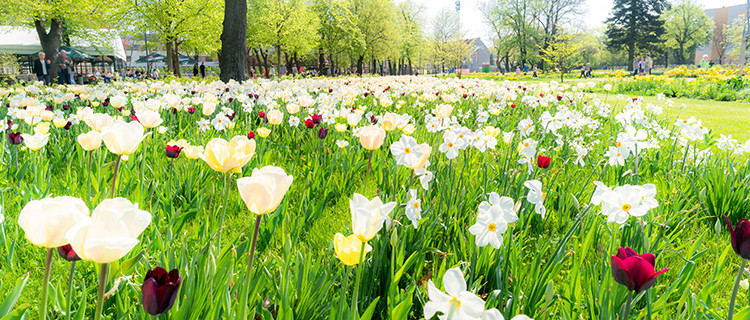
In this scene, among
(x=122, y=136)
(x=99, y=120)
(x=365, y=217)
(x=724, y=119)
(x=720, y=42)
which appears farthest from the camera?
→ (x=720, y=42)

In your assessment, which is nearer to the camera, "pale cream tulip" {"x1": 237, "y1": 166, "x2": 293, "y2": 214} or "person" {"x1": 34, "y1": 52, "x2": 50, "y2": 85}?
"pale cream tulip" {"x1": 237, "y1": 166, "x2": 293, "y2": 214}

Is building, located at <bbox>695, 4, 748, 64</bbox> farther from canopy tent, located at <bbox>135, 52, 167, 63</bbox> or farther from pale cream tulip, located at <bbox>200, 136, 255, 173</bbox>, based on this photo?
pale cream tulip, located at <bbox>200, 136, 255, 173</bbox>

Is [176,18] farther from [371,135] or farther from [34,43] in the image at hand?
[371,135]

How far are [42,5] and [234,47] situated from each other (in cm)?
1103

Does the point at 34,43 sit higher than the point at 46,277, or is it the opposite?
the point at 34,43

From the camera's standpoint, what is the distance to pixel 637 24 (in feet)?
159

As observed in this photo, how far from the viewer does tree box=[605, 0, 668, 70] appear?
158ft

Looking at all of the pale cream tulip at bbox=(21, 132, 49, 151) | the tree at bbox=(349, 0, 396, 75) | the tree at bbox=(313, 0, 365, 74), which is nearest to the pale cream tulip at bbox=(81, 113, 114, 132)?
the pale cream tulip at bbox=(21, 132, 49, 151)

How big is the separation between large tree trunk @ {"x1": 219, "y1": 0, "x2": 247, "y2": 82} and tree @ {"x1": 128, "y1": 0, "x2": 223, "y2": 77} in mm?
10505

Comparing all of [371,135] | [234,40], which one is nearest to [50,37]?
[234,40]

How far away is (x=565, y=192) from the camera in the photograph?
2242 mm

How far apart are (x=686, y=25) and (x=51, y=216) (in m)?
72.5

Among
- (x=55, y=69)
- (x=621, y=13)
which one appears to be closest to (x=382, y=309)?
(x=55, y=69)

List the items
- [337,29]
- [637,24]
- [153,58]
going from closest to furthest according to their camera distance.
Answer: [337,29] < [153,58] < [637,24]
